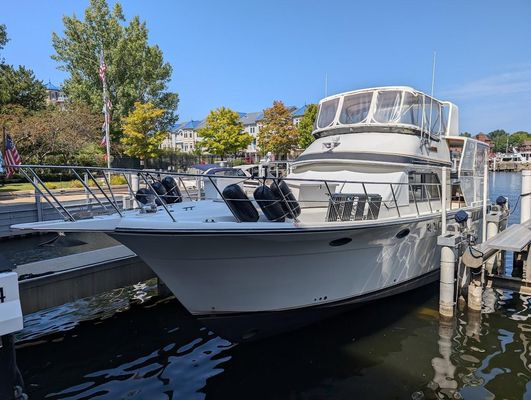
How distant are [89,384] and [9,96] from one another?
123ft

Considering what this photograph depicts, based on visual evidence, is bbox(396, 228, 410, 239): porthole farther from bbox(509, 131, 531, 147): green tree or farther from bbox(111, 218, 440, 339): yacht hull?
bbox(509, 131, 531, 147): green tree

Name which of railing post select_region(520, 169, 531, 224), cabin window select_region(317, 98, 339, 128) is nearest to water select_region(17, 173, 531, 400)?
railing post select_region(520, 169, 531, 224)

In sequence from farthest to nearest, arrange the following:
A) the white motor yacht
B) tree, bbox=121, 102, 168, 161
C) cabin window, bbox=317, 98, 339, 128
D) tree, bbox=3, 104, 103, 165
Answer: tree, bbox=121, 102, 168, 161
tree, bbox=3, 104, 103, 165
cabin window, bbox=317, 98, 339, 128
the white motor yacht

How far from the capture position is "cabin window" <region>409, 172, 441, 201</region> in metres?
8.28

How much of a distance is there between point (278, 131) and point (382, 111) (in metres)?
35.6

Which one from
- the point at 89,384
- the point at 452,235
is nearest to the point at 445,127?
the point at 452,235

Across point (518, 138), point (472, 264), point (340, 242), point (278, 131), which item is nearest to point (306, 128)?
point (278, 131)

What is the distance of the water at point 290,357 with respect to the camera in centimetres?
541

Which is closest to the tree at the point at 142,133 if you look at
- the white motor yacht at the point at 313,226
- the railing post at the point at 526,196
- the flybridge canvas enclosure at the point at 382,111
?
the white motor yacht at the point at 313,226

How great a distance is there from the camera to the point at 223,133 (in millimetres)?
41562

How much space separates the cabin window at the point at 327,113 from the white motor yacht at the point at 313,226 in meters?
0.03

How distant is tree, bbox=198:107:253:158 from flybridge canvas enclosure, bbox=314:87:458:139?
1270 inches

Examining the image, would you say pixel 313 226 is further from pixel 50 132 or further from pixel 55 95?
pixel 55 95

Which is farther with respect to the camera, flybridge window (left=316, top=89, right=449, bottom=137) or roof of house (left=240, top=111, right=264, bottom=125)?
roof of house (left=240, top=111, right=264, bottom=125)
